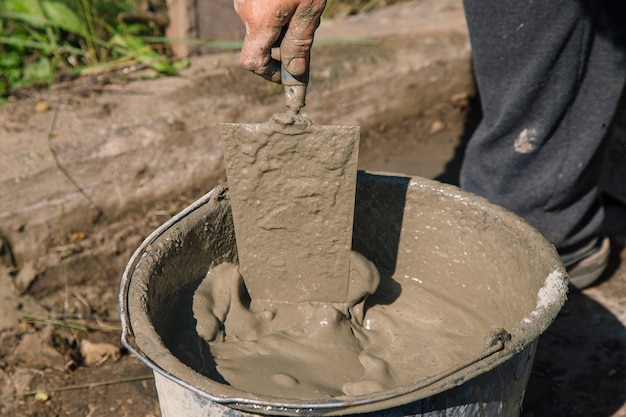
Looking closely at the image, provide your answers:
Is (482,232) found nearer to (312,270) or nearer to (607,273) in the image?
(312,270)

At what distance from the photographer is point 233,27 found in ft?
12.9

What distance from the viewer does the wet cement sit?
1.92 metres

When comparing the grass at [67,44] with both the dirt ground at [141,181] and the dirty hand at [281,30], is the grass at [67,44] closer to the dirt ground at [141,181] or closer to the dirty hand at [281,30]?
the dirt ground at [141,181]

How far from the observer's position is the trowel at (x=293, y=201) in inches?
78.3

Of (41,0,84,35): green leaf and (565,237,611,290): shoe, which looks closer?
(565,237,611,290): shoe

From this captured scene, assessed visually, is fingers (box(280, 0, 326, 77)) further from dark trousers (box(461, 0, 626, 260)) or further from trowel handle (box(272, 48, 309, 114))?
dark trousers (box(461, 0, 626, 260))

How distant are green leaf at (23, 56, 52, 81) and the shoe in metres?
2.45

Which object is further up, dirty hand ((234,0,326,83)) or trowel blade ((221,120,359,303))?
dirty hand ((234,0,326,83))

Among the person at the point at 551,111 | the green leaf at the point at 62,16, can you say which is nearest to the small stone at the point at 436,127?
the person at the point at 551,111

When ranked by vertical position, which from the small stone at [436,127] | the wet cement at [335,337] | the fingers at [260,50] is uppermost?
the fingers at [260,50]

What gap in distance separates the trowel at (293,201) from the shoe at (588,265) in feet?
3.58

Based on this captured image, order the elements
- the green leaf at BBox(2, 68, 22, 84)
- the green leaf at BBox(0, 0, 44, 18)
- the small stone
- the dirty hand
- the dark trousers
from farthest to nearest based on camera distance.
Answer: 1. the small stone
2. the green leaf at BBox(0, 0, 44, 18)
3. the green leaf at BBox(2, 68, 22, 84)
4. the dark trousers
5. the dirty hand

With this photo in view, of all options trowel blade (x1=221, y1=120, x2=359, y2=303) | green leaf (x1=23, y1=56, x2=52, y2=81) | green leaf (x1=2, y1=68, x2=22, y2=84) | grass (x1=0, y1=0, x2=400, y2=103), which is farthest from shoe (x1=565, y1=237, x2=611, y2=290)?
green leaf (x1=2, y1=68, x2=22, y2=84)

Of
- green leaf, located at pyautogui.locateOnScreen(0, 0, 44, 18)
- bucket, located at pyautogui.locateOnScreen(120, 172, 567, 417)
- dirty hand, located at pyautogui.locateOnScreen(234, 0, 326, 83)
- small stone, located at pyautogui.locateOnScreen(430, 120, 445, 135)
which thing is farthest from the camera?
small stone, located at pyautogui.locateOnScreen(430, 120, 445, 135)
